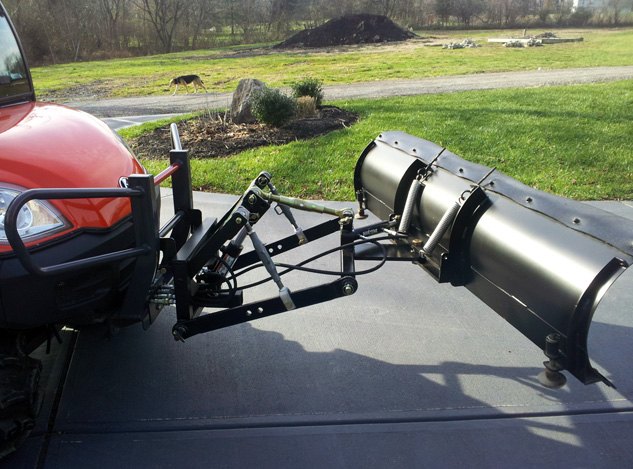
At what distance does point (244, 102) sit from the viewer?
9.91 m

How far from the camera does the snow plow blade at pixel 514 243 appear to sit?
7.52 ft

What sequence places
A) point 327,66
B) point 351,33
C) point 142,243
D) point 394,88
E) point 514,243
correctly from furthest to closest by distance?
point 351,33 < point 327,66 < point 394,88 < point 514,243 < point 142,243

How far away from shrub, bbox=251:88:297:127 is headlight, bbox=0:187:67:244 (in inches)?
277

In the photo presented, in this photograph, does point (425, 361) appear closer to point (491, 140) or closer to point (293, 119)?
point (491, 140)

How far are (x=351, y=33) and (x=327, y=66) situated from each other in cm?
1477

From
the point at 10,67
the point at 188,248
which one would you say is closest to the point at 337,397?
the point at 188,248

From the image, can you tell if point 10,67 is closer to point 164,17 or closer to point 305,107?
point 305,107

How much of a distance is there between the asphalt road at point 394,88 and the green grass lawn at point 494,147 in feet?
11.8

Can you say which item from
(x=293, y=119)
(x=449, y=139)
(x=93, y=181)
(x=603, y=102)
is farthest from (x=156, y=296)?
(x=603, y=102)

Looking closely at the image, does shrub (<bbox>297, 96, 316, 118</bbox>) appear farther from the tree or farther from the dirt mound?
the tree

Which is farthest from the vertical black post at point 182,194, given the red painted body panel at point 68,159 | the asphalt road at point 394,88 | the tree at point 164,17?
the tree at point 164,17

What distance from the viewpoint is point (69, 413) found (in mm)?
2828

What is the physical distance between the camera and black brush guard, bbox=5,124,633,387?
229 cm

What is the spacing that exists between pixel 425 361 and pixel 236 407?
1.07 metres
